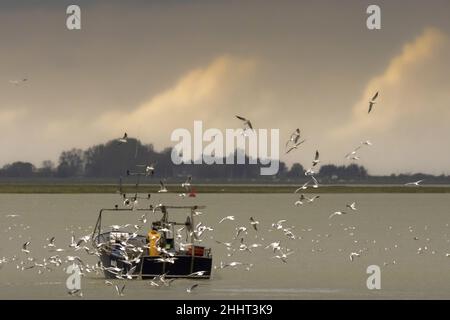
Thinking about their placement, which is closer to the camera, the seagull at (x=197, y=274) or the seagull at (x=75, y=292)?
the seagull at (x=197, y=274)

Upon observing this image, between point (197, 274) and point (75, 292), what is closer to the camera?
point (75, 292)

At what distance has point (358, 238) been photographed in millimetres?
116812

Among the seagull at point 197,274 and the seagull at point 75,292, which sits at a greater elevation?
the seagull at point 197,274

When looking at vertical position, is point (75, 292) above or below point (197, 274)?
below

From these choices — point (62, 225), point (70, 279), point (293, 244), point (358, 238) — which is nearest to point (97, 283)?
point (70, 279)

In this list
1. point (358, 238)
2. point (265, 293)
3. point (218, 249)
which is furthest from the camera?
point (358, 238)

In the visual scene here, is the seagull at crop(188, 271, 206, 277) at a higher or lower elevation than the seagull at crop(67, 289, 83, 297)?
higher

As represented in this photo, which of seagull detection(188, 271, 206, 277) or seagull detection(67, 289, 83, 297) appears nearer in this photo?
seagull detection(188, 271, 206, 277)
